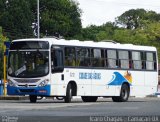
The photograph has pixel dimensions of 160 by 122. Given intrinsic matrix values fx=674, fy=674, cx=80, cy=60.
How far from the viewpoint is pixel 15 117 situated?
18.6 m

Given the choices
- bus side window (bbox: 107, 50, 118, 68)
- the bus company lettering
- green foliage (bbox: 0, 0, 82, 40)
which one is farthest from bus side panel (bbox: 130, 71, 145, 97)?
green foliage (bbox: 0, 0, 82, 40)

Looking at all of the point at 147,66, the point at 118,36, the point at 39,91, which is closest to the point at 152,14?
the point at 118,36

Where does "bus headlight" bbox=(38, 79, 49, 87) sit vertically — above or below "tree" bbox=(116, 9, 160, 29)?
below

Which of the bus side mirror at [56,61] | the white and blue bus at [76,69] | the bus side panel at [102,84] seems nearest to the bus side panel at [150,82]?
the white and blue bus at [76,69]

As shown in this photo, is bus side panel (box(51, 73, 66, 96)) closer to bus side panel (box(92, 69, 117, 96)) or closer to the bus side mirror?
the bus side mirror

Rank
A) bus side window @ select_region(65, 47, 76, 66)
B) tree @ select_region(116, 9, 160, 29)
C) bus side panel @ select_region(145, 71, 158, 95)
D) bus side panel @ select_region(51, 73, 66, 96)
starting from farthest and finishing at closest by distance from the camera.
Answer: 1. tree @ select_region(116, 9, 160, 29)
2. bus side panel @ select_region(145, 71, 158, 95)
3. bus side window @ select_region(65, 47, 76, 66)
4. bus side panel @ select_region(51, 73, 66, 96)

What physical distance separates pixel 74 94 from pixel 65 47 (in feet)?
7.75

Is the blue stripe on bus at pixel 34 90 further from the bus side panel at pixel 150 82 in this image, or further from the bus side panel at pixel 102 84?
the bus side panel at pixel 150 82

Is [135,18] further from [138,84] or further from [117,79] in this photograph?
[117,79]

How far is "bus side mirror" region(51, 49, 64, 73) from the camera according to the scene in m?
31.6

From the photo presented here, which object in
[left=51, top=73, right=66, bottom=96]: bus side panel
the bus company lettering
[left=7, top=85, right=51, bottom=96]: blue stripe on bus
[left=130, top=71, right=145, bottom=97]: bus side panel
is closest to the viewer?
[left=7, top=85, right=51, bottom=96]: blue stripe on bus

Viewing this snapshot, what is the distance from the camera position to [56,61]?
104ft

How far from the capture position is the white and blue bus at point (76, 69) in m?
31.5

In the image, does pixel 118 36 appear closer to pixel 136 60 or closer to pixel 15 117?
pixel 136 60
